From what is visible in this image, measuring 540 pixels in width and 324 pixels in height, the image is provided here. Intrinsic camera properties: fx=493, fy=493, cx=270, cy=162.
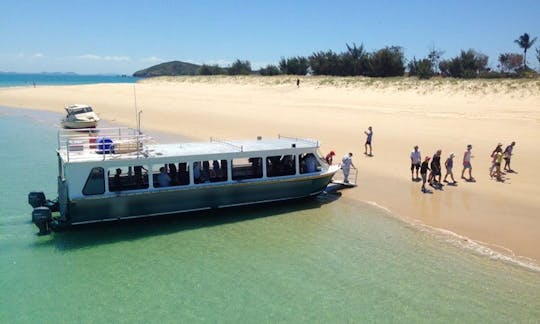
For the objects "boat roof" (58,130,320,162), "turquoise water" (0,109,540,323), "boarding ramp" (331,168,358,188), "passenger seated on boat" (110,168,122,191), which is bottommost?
"turquoise water" (0,109,540,323)

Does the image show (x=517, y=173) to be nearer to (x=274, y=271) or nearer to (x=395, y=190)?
(x=395, y=190)

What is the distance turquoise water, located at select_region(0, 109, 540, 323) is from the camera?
32.2ft

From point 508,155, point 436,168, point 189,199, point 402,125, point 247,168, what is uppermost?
point 402,125

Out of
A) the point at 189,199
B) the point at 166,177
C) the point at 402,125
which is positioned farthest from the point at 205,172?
the point at 402,125

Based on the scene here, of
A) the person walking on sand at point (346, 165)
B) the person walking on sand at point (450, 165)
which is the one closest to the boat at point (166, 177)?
the person walking on sand at point (346, 165)

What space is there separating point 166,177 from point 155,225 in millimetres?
1475

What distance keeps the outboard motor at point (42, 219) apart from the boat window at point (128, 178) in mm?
1795

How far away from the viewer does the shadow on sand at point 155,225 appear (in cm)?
1335

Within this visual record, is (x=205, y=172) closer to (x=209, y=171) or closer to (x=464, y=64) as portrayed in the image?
(x=209, y=171)

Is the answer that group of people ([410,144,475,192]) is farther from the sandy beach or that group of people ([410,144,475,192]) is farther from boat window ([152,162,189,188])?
boat window ([152,162,189,188])

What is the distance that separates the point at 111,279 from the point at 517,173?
15.7m

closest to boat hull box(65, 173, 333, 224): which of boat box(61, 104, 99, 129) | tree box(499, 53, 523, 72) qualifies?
boat box(61, 104, 99, 129)

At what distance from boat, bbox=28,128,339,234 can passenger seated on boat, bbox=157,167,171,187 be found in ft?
0.09

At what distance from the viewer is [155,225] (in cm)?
1457
